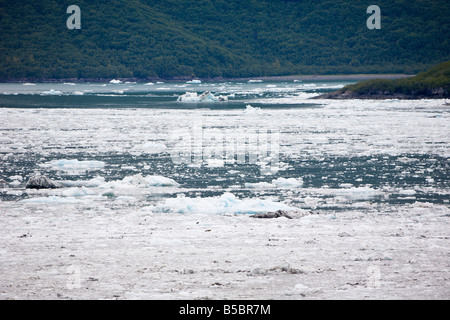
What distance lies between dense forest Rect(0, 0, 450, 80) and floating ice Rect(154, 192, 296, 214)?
10883cm

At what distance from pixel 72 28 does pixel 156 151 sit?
119778 millimetres

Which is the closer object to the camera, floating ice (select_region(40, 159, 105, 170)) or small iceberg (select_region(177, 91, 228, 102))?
floating ice (select_region(40, 159, 105, 170))

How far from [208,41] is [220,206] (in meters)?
138

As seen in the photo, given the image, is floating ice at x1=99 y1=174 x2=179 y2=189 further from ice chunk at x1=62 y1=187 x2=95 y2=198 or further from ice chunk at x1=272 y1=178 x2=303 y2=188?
ice chunk at x1=272 y1=178 x2=303 y2=188

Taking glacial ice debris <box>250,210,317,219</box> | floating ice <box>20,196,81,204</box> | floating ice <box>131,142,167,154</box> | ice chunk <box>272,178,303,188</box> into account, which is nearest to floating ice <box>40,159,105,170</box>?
floating ice <box>131,142,167,154</box>

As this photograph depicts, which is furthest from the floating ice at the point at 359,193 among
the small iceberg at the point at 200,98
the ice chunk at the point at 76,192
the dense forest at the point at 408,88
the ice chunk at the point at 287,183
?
the dense forest at the point at 408,88

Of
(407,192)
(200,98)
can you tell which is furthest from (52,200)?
(200,98)

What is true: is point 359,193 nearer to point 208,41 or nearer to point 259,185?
point 259,185

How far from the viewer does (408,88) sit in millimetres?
49031

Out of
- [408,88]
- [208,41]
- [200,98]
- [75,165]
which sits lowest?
[75,165]

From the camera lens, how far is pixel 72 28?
13038cm

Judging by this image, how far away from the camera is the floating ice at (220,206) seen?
379 inches

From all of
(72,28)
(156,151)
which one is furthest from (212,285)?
(72,28)

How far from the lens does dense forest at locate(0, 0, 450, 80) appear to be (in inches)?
4754
